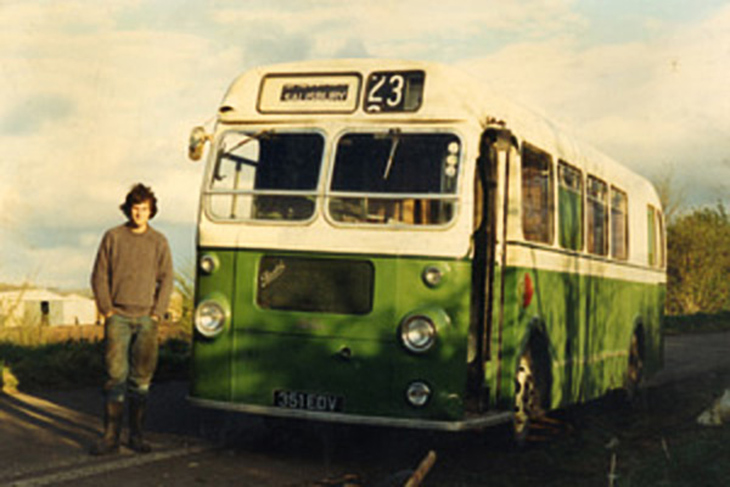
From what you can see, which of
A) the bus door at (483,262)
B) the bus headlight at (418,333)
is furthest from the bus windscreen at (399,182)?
the bus headlight at (418,333)

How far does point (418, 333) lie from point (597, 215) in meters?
5.12

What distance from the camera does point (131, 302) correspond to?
8.95 meters

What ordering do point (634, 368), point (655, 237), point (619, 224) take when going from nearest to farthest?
point (619, 224) → point (634, 368) → point (655, 237)

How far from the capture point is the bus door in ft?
30.9

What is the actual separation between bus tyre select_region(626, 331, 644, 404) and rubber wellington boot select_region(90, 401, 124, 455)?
8871 millimetres

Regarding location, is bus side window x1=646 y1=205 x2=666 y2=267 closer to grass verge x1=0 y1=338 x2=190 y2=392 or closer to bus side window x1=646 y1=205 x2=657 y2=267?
bus side window x1=646 y1=205 x2=657 y2=267

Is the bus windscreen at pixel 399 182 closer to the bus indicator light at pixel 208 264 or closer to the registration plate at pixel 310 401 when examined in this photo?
the bus indicator light at pixel 208 264

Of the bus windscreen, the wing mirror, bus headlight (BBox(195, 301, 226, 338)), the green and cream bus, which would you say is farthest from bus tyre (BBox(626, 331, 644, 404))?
the wing mirror

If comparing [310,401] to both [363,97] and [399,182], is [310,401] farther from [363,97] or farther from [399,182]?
[363,97]

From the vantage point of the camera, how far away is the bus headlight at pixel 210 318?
9.42 metres

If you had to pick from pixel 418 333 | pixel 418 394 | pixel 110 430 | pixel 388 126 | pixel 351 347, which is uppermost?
pixel 388 126

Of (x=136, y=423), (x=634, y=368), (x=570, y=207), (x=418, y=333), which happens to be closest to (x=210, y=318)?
(x=136, y=423)

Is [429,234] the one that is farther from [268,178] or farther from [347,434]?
[347,434]

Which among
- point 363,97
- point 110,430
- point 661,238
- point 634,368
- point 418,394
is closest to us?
point 110,430
